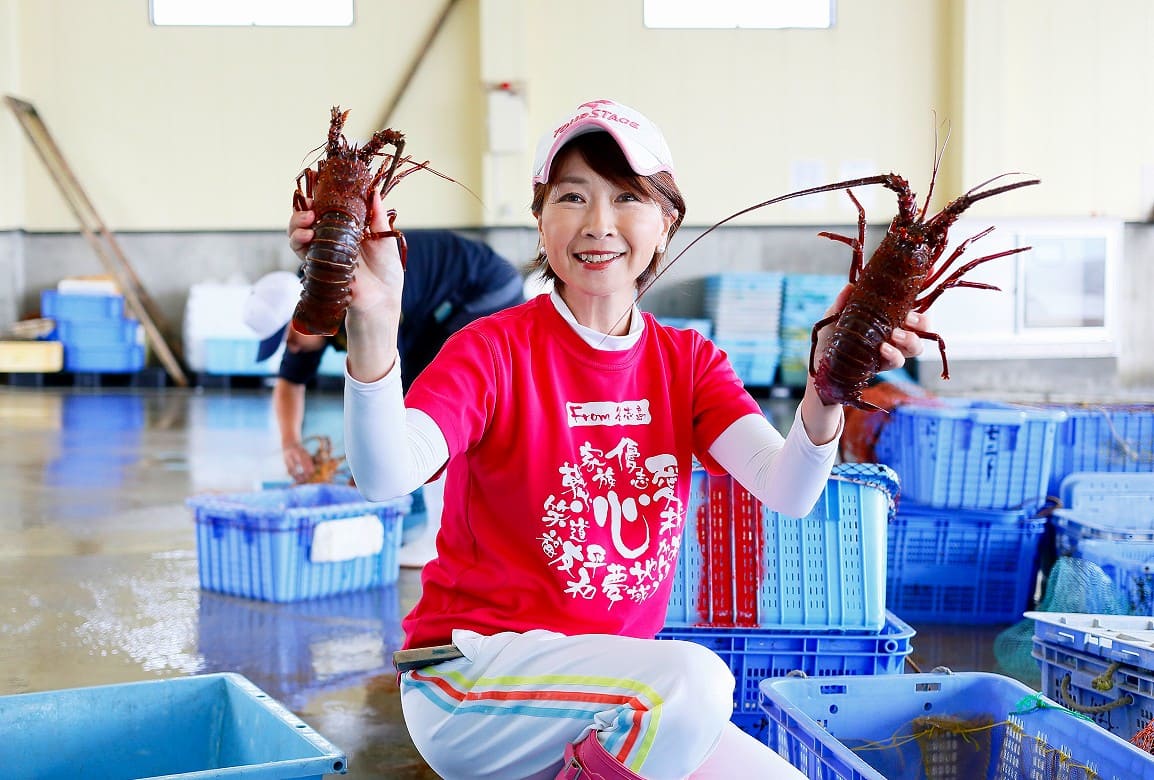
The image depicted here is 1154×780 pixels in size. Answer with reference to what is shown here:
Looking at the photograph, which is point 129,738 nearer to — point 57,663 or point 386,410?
point 386,410

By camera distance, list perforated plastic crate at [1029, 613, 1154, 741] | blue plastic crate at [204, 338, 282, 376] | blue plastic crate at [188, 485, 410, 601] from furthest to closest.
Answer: blue plastic crate at [204, 338, 282, 376], blue plastic crate at [188, 485, 410, 601], perforated plastic crate at [1029, 613, 1154, 741]

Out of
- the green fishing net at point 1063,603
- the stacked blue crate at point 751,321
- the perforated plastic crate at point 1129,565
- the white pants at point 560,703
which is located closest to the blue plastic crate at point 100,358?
the stacked blue crate at point 751,321

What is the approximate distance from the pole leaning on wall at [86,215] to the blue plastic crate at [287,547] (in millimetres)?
8949

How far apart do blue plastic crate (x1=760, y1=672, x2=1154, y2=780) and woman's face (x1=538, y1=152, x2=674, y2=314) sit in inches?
35.0

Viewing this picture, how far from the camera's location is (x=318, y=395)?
11.7m

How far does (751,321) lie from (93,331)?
6929 millimetres

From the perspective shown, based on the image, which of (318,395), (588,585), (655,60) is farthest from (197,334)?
(588,585)

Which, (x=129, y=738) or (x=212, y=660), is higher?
(x=129, y=738)

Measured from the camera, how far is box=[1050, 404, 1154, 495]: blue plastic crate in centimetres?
442

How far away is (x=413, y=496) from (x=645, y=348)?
3625mm

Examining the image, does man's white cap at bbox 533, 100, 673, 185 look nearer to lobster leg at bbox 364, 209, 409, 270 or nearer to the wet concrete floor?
lobster leg at bbox 364, 209, 409, 270

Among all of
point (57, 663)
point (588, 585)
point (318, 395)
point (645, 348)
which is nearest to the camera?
point (588, 585)

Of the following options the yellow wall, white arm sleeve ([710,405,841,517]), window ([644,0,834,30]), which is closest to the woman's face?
white arm sleeve ([710,405,841,517])

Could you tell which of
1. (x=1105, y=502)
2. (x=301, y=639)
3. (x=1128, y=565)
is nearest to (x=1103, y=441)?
(x=1105, y=502)
